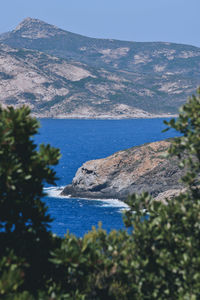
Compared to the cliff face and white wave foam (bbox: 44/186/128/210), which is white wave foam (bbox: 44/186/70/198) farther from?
the cliff face

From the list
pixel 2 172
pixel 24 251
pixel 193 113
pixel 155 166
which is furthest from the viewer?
pixel 155 166

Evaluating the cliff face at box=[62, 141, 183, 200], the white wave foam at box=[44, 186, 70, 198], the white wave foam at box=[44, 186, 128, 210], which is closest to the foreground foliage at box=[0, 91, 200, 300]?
the cliff face at box=[62, 141, 183, 200]

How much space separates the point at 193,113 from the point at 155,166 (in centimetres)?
9459

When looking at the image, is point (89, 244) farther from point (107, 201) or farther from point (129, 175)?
point (107, 201)

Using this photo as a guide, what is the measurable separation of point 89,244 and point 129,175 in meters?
94.8

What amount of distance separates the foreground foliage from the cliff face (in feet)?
286

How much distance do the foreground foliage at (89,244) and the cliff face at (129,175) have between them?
87.3 meters

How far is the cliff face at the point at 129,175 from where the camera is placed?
110500 millimetres

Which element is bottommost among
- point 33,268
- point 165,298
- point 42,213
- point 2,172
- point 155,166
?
point 165,298

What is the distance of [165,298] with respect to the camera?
18.2 m

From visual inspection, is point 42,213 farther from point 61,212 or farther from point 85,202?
point 85,202

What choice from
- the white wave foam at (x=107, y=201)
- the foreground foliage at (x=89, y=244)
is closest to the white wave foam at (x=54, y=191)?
the white wave foam at (x=107, y=201)

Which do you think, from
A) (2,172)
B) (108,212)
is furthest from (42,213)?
(108,212)

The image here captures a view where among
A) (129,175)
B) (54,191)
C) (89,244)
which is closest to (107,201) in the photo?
(129,175)
